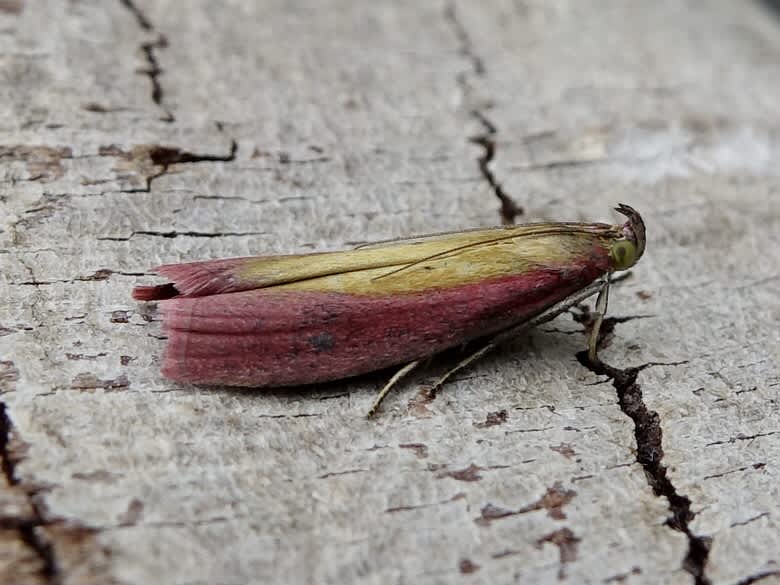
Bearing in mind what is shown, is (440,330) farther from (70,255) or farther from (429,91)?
(429,91)

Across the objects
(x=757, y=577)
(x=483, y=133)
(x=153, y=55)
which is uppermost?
(x=153, y=55)

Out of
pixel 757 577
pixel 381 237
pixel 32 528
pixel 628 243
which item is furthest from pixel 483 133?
pixel 32 528

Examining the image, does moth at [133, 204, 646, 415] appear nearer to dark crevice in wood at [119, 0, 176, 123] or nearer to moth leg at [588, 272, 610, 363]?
moth leg at [588, 272, 610, 363]

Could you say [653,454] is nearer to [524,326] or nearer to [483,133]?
[524,326]

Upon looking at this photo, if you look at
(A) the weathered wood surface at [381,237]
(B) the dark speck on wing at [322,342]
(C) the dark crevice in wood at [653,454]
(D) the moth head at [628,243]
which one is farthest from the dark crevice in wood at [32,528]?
(D) the moth head at [628,243]

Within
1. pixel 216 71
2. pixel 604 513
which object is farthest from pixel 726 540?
pixel 216 71
